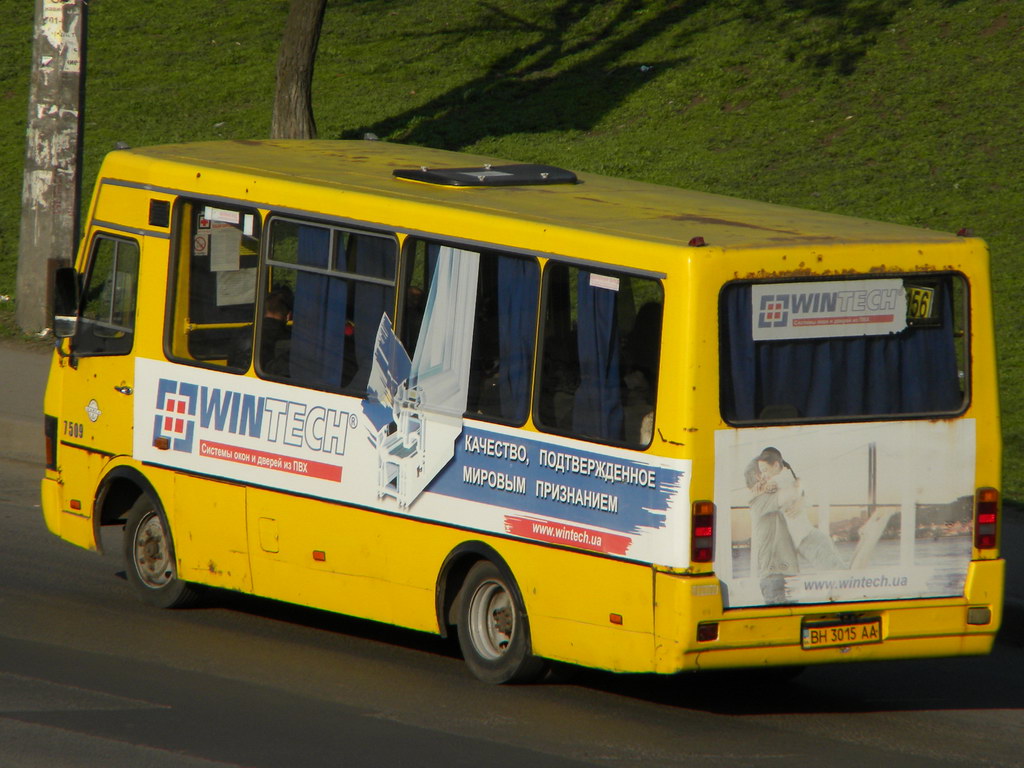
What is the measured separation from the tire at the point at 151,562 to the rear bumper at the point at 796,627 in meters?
3.40

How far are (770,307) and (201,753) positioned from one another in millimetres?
2982

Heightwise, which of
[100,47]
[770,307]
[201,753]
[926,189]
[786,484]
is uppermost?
[100,47]

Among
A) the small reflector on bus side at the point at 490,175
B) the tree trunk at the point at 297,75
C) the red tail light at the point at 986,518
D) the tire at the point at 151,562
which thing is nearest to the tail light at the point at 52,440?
the tire at the point at 151,562

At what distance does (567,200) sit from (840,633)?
2.48 meters

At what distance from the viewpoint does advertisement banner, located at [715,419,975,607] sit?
7.46 meters

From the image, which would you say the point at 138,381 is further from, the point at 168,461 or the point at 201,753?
the point at 201,753

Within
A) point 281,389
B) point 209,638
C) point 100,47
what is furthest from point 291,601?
point 100,47

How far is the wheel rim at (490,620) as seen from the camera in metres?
8.28

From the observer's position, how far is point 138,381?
9.68m

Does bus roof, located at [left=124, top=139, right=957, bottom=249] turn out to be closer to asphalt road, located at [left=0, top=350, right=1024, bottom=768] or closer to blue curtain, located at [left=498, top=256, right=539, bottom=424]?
blue curtain, located at [left=498, top=256, right=539, bottom=424]

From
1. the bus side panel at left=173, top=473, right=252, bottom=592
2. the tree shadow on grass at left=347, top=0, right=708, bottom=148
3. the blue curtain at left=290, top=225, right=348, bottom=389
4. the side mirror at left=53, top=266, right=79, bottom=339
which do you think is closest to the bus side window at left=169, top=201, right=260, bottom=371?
the blue curtain at left=290, top=225, right=348, bottom=389

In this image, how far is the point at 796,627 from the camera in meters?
7.61

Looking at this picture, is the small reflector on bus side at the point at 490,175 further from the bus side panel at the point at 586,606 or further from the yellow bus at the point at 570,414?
the bus side panel at the point at 586,606

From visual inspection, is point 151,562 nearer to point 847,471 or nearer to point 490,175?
point 490,175
